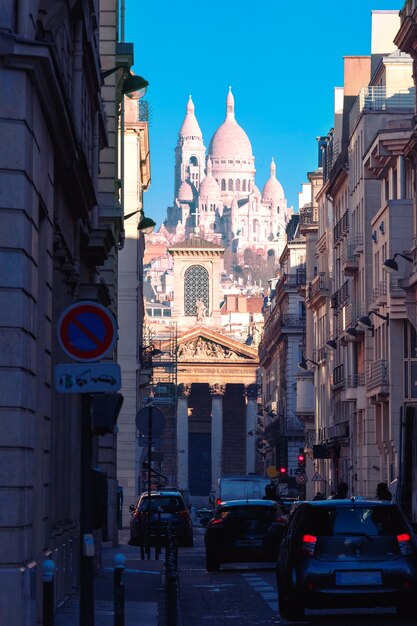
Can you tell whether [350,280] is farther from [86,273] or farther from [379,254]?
[86,273]

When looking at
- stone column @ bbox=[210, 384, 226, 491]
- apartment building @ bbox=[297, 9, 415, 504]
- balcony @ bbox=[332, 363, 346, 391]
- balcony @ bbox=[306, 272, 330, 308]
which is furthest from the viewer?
stone column @ bbox=[210, 384, 226, 491]

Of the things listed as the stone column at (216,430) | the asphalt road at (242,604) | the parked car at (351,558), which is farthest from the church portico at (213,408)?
the parked car at (351,558)

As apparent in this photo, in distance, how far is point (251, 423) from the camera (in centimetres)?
17888

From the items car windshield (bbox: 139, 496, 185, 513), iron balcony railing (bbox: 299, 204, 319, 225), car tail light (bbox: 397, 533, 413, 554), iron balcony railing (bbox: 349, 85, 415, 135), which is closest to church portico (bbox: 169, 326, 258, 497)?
iron balcony railing (bbox: 299, 204, 319, 225)

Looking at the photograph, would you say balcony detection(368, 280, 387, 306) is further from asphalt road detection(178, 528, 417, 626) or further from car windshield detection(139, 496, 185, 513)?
asphalt road detection(178, 528, 417, 626)

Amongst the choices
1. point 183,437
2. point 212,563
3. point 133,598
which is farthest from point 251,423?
point 133,598

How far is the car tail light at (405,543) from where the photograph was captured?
18087mm

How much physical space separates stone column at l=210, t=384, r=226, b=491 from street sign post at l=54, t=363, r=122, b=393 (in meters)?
161

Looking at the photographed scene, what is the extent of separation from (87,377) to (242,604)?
998 cm

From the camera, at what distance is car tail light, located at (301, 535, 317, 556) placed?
18141 mm

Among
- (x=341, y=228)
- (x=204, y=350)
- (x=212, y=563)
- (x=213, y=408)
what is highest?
(x=204, y=350)

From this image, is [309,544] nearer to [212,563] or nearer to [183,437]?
[212,563]

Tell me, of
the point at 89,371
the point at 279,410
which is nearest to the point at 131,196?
the point at 89,371

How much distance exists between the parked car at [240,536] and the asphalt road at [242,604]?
0.93 ft
